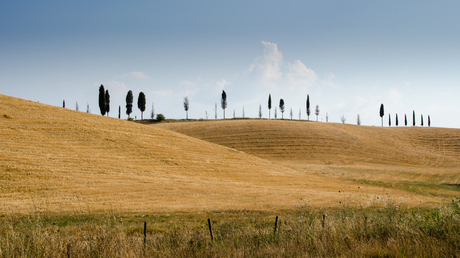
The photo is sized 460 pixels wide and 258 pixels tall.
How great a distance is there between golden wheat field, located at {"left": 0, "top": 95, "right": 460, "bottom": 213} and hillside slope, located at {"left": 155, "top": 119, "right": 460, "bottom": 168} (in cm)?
72

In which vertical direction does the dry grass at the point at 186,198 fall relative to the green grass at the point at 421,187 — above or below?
above

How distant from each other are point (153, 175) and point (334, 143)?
45.4 metres

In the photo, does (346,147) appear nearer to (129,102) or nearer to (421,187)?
(421,187)

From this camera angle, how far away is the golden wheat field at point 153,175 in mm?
17656

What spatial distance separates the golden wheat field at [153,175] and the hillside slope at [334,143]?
725mm

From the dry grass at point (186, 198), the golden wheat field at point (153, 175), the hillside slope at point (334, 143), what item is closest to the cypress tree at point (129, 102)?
the hillside slope at point (334, 143)

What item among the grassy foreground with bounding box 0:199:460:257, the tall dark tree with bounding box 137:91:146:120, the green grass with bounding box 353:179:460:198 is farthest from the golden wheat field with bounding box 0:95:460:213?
the tall dark tree with bounding box 137:91:146:120

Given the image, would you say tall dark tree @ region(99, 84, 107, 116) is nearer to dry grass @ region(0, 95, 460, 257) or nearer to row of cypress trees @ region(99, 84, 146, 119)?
row of cypress trees @ region(99, 84, 146, 119)

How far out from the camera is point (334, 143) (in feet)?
196

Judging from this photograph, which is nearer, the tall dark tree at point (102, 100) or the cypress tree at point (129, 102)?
the tall dark tree at point (102, 100)

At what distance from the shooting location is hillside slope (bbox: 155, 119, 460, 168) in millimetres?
52219

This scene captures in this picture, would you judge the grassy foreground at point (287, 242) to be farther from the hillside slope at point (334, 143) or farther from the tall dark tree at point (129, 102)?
the tall dark tree at point (129, 102)

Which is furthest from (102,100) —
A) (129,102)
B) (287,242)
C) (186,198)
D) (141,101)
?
(287,242)

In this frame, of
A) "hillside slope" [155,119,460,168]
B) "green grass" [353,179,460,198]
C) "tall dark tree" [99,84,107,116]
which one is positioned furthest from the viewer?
"tall dark tree" [99,84,107,116]
